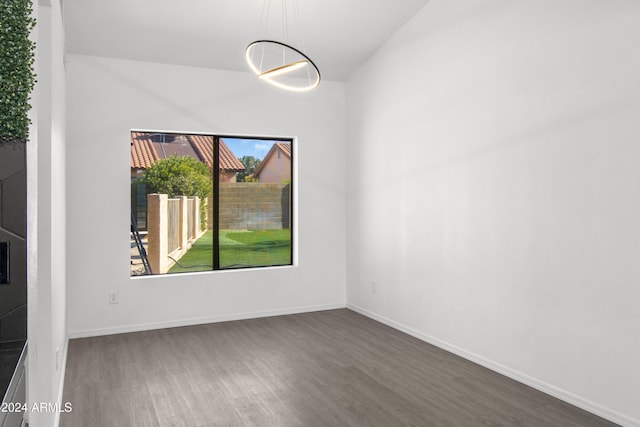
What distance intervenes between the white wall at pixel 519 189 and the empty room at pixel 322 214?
17 millimetres

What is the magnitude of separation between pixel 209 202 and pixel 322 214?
1416 millimetres

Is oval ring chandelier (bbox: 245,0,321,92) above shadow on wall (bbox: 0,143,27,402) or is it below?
above

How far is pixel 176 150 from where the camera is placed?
17.9 ft

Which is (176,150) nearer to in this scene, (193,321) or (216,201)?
(216,201)

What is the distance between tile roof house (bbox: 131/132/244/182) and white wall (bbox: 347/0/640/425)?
1817 mm

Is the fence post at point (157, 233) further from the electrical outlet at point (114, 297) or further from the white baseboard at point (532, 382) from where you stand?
the white baseboard at point (532, 382)

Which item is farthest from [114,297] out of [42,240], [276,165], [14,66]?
[14,66]

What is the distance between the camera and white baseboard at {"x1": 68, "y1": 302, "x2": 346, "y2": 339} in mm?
4867

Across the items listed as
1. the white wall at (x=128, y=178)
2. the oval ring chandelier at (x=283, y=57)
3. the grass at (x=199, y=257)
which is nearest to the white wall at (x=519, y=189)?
the white wall at (x=128, y=178)

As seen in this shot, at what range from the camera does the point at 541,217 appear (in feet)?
11.1

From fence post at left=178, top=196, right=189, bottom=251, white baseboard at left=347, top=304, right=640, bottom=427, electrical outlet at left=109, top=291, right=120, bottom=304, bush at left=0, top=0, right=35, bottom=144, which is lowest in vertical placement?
white baseboard at left=347, top=304, right=640, bottom=427

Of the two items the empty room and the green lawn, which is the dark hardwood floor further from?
the green lawn

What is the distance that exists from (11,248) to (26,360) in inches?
24.9

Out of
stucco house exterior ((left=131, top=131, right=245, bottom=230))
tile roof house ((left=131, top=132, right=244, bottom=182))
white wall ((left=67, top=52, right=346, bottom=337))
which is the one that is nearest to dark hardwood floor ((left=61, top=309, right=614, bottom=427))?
white wall ((left=67, top=52, right=346, bottom=337))
